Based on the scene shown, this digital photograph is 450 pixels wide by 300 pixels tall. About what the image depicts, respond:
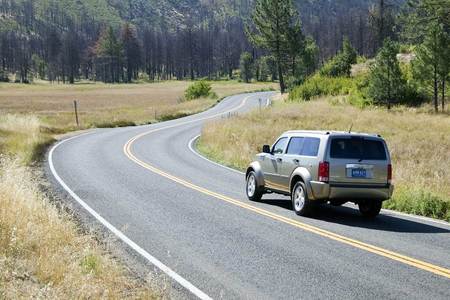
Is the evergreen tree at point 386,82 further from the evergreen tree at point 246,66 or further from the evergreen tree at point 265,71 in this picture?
the evergreen tree at point 246,66

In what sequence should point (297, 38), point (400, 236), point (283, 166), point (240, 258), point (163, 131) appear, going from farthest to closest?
point (297, 38) → point (163, 131) → point (283, 166) → point (400, 236) → point (240, 258)

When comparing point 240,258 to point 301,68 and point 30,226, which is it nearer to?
point 30,226

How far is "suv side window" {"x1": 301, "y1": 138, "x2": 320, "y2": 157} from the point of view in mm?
11805

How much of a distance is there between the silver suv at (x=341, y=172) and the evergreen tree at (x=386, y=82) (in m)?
36.8

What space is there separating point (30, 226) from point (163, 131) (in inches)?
1144

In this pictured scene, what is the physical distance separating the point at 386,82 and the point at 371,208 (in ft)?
124

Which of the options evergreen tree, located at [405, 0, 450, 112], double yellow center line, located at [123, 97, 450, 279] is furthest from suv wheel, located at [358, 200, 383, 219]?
evergreen tree, located at [405, 0, 450, 112]

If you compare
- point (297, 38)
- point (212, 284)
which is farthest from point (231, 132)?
point (297, 38)

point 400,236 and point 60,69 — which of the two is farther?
point 60,69

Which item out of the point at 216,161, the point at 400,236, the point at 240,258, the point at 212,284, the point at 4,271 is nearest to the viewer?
the point at 4,271

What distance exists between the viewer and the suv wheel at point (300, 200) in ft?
38.1

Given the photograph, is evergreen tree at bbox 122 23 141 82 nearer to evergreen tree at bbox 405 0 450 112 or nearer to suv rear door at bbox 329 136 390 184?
evergreen tree at bbox 405 0 450 112

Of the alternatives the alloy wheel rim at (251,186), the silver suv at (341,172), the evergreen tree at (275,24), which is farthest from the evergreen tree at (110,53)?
the silver suv at (341,172)

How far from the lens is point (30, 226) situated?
8688 millimetres
